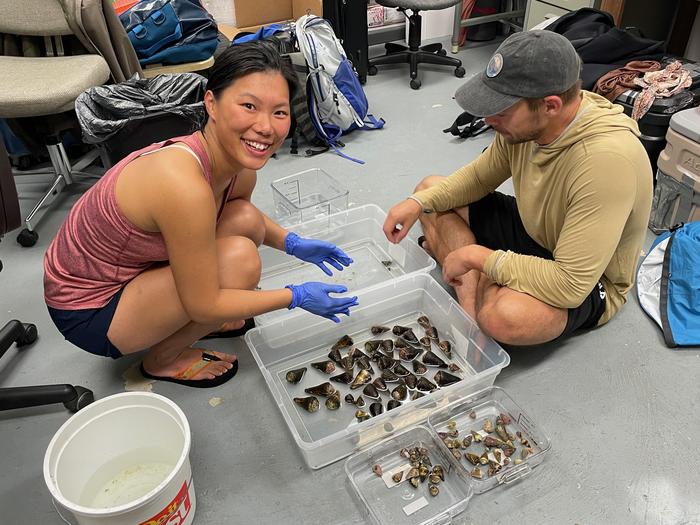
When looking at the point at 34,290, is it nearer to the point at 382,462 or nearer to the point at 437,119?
the point at 382,462

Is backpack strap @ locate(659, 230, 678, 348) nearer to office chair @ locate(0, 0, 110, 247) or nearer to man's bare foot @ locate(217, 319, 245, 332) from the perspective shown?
man's bare foot @ locate(217, 319, 245, 332)

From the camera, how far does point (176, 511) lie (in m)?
1.13

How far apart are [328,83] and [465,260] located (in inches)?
59.8

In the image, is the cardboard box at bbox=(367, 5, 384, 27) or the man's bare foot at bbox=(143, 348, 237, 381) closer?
the man's bare foot at bbox=(143, 348, 237, 381)

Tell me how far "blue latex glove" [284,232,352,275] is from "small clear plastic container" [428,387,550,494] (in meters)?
0.58

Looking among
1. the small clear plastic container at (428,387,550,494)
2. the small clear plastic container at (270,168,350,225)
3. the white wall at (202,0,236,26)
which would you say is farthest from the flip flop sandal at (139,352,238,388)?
the white wall at (202,0,236,26)

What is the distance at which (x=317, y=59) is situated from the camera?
264 cm

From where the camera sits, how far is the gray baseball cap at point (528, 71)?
4.13 ft

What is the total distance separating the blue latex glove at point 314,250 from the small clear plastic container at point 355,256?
220 mm

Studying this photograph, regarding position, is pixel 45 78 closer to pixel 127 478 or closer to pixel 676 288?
pixel 127 478

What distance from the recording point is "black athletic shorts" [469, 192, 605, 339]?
5.19ft

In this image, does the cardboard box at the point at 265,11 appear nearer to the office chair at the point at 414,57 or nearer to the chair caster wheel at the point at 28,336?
the office chair at the point at 414,57

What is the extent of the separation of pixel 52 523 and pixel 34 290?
0.96 metres

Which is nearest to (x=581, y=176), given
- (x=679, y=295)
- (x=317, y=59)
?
(x=679, y=295)
